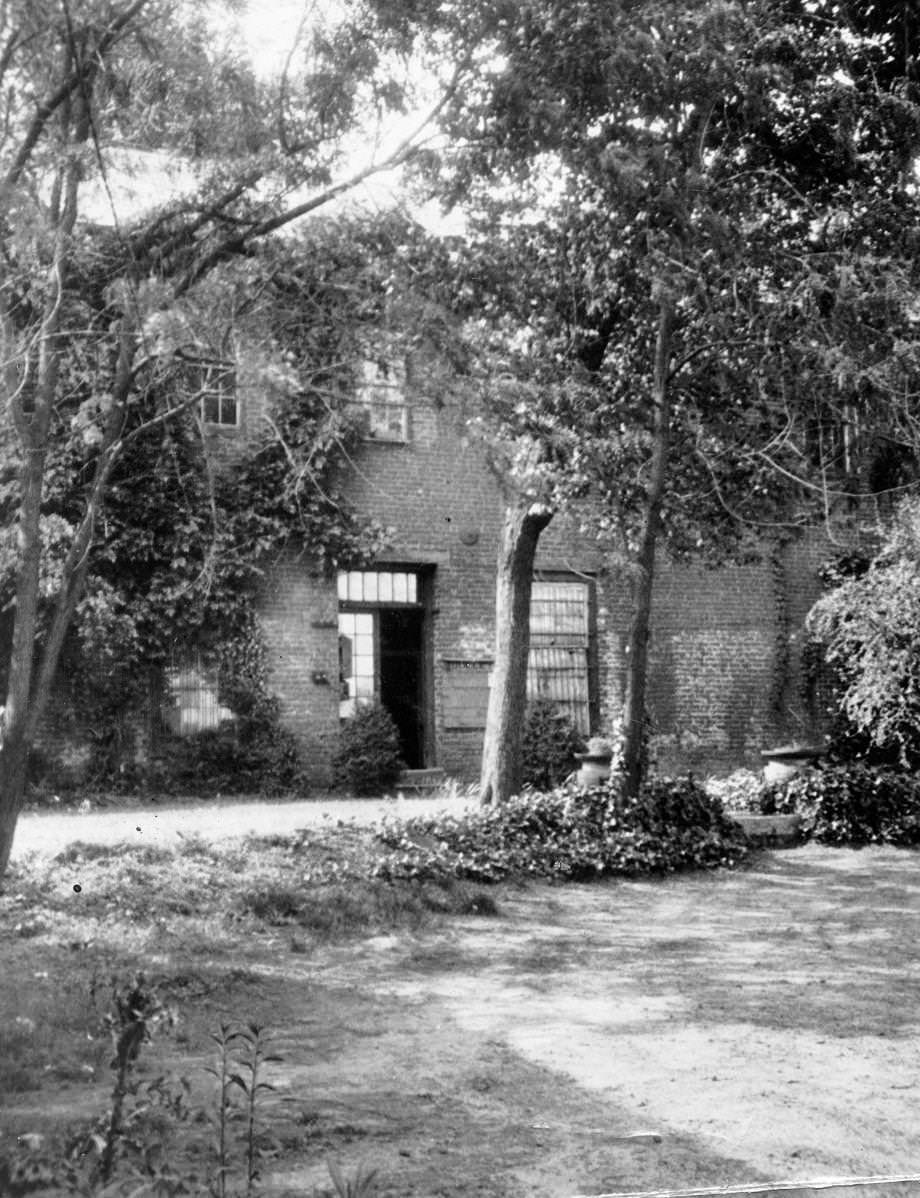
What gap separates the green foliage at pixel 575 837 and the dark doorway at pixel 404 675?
6.02 metres

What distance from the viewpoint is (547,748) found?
17.8 m

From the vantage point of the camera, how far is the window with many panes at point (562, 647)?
1881cm

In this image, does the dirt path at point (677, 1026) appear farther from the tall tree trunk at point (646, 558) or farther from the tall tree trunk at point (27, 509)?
the tall tree trunk at point (27, 509)

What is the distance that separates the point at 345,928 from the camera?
912 centimetres

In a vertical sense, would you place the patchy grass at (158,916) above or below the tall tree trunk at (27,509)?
below

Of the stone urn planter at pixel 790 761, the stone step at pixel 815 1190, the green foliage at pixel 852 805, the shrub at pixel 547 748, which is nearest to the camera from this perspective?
the stone step at pixel 815 1190

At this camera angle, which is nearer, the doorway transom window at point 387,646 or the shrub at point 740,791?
the shrub at point 740,791

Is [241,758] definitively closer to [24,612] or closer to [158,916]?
[158,916]

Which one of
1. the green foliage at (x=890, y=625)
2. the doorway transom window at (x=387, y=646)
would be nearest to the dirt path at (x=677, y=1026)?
the green foliage at (x=890, y=625)

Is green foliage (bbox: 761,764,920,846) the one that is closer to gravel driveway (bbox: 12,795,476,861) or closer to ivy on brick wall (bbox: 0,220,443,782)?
gravel driveway (bbox: 12,795,476,861)

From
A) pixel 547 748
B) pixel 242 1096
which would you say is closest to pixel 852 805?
pixel 547 748

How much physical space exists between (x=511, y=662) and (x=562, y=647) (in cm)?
623

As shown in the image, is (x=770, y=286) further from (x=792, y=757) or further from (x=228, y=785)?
(x=228, y=785)

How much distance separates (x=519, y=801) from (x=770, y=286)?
17.4ft
